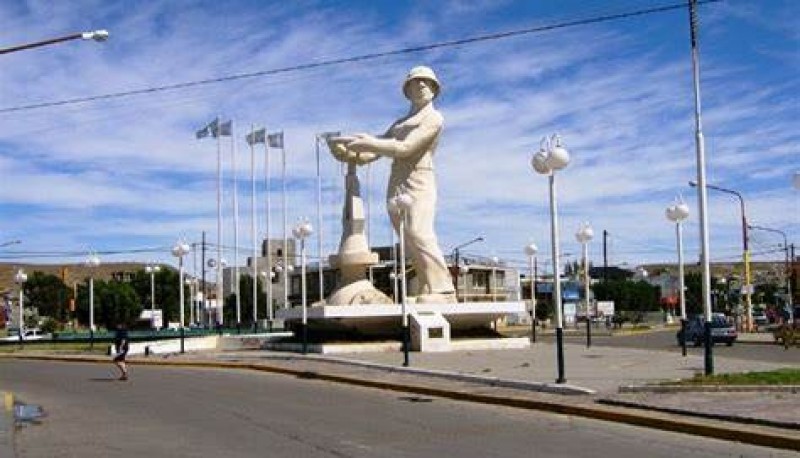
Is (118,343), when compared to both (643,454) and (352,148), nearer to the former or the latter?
(352,148)

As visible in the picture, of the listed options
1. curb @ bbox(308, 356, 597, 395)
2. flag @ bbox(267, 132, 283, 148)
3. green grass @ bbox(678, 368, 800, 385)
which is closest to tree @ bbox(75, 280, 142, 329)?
flag @ bbox(267, 132, 283, 148)

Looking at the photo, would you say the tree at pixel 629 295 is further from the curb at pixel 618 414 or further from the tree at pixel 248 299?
the curb at pixel 618 414

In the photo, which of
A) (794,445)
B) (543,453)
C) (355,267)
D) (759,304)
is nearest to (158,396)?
(543,453)

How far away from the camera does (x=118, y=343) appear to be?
27.8 m

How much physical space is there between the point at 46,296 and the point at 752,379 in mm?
111832

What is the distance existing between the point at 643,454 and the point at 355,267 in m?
27.8

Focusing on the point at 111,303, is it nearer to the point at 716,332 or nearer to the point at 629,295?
the point at 629,295

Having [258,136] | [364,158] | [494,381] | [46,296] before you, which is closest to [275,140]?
[258,136]

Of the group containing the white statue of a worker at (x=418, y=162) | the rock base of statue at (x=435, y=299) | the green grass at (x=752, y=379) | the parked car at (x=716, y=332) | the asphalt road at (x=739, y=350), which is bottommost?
the asphalt road at (x=739, y=350)

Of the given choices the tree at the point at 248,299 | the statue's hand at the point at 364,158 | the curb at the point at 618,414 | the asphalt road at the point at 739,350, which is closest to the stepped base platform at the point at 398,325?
the asphalt road at the point at 739,350

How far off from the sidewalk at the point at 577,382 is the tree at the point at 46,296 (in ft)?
290

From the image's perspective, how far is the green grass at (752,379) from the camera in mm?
17688

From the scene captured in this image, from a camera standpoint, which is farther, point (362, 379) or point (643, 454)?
point (362, 379)

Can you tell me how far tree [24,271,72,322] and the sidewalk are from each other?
88461 mm
